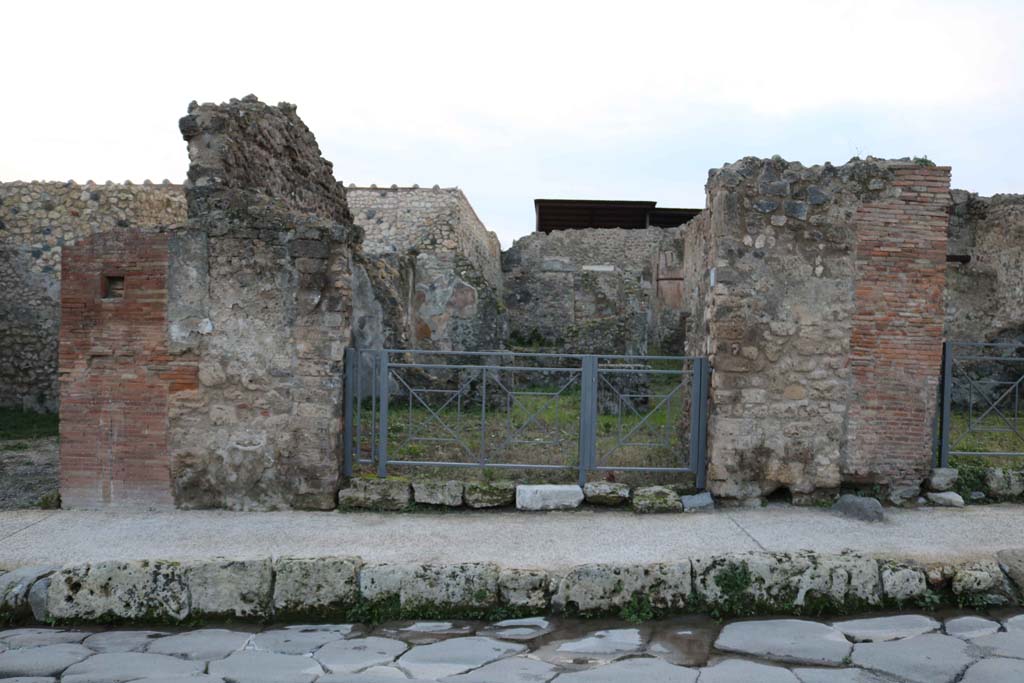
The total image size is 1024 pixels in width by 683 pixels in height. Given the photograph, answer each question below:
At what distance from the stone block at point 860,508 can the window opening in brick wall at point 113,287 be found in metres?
6.72

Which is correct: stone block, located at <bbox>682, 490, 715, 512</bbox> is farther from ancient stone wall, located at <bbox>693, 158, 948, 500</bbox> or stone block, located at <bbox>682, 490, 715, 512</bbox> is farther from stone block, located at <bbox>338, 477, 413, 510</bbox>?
stone block, located at <bbox>338, 477, 413, 510</bbox>

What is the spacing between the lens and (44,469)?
8.06 m

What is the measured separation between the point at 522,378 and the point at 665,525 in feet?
26.1

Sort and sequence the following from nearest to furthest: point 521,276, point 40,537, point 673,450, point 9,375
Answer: point 40,537
point 673,450
point 9,375
point 521,276

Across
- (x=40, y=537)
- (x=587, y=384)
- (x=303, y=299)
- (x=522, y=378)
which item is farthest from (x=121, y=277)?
(x=522, y=378)

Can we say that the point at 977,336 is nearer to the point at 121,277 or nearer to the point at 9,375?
the point at 121,277

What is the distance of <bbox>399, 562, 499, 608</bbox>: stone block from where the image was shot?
4738 millimetres

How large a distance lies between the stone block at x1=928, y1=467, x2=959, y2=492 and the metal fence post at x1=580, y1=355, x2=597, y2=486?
316 centimetres

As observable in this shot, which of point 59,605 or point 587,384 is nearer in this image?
point 59,605

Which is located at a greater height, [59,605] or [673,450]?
[673,450]

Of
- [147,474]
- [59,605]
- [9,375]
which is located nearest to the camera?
[59,605]

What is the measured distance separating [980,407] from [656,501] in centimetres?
881

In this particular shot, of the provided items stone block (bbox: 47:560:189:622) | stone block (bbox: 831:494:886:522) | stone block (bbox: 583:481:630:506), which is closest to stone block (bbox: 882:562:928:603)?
stone block (bbox: 831:494:886:522)

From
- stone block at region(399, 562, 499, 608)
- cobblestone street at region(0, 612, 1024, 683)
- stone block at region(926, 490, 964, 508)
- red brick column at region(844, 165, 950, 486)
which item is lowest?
cobblestone street at region(0, 612, 1024, 683)
